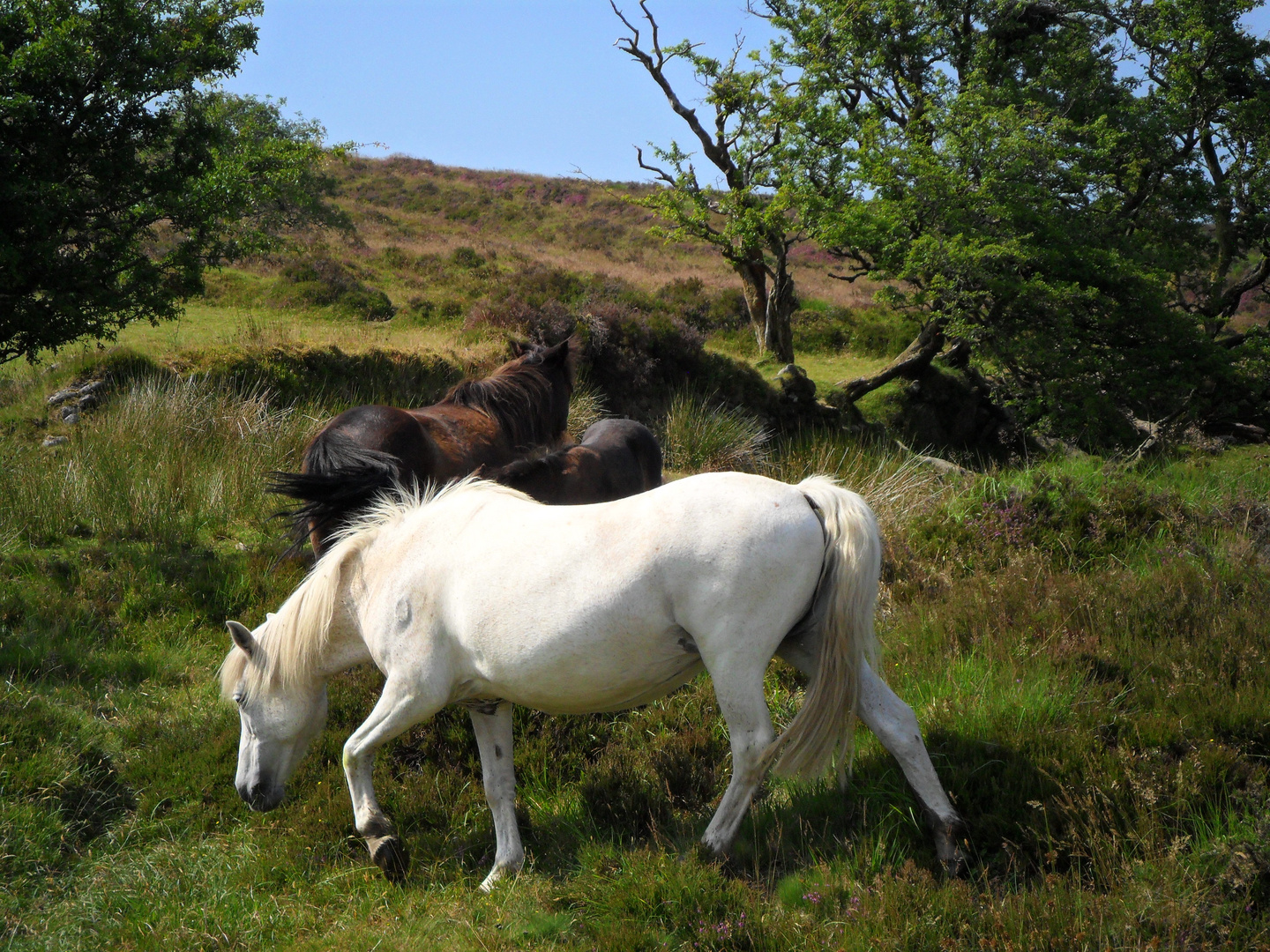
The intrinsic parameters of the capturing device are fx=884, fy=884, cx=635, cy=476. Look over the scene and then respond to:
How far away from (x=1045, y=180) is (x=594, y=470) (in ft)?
34.8

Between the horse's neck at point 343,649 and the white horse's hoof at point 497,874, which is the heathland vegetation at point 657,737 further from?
the horse's neck at point 343,649

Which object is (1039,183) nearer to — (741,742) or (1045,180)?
(1045,180)

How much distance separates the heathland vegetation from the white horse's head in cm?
30

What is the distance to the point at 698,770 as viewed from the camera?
4.57m

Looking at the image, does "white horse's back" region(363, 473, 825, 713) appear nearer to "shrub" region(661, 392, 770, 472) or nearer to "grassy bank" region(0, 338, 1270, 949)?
"grassy bank" region(0, 338, 1270, 949)

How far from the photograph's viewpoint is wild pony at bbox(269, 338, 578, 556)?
16.7ft

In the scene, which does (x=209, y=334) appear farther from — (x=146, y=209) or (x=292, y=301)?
(x=146, y=209)

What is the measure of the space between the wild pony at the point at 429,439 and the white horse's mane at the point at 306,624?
0.45 m

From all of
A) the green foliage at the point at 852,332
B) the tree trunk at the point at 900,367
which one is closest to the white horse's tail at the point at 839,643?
the tree trunk at the point at 900,367

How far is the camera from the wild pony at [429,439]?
5082 mm

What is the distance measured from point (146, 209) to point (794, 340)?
55.7ft

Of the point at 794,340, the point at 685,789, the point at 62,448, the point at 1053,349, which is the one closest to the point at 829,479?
the point at 685,789

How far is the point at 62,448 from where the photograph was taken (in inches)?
342

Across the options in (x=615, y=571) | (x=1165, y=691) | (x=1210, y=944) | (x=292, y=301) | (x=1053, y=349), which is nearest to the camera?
(x=1210, y=944)
